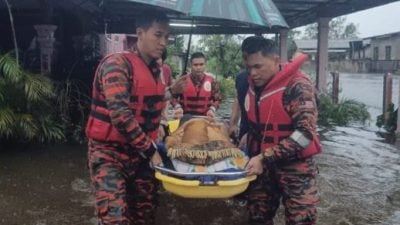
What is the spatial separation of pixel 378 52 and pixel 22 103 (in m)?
40.2

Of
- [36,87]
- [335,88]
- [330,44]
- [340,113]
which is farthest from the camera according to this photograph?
[330,44]

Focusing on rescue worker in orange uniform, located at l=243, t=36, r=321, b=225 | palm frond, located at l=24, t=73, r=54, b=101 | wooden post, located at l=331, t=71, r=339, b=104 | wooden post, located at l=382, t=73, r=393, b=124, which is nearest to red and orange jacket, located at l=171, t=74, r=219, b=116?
palm frond, located at l=24, t=73, r=54, b=101

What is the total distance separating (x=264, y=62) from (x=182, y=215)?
2.21 meters

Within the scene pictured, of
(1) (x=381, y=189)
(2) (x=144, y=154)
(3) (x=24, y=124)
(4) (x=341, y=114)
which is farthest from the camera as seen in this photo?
(4) (x=341, y=114)

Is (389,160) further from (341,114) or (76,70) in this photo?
(76,70)

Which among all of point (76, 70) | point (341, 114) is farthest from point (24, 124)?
point (341, 114)

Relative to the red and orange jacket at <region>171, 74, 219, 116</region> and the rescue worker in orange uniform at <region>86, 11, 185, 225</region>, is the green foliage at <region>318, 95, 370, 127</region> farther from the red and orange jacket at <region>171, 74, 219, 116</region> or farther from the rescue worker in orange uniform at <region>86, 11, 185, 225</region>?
the rescue worker in orange uniform at <region>86, 11, 185, 225</region>

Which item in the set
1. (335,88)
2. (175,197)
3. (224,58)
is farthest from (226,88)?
(175,197)

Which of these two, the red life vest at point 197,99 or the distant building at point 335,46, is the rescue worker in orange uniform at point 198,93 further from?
the distant building at point 335,46

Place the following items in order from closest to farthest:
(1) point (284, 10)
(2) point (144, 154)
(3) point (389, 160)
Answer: (2) point (144, 154) < (3) point (389, 160) < (1) point (284, 10)

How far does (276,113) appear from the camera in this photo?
2998mm

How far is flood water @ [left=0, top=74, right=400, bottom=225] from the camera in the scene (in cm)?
455

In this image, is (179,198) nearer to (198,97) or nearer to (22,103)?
(198,97)

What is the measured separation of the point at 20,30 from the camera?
10.1 meters
